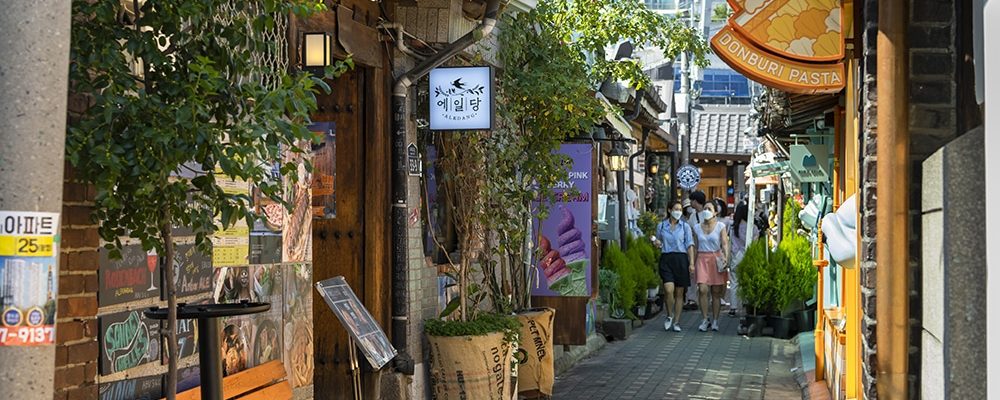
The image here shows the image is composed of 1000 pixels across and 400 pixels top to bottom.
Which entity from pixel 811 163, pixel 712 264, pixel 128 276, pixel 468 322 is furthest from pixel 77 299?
pixel 712 264

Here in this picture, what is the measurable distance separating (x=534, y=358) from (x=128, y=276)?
629 cm

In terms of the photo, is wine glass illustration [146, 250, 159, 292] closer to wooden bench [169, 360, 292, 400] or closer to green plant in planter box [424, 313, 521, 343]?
wooden bench [169, 360, 292, 400]

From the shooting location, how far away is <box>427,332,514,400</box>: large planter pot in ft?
33.9

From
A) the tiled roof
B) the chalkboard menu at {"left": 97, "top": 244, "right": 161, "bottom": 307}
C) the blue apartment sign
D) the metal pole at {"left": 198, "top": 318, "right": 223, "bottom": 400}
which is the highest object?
the tiled roof

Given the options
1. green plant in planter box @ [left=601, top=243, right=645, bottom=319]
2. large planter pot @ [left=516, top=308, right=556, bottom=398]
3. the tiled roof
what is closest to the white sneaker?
green plant in planter box @ [left=601, top=243, right=645, bottom=319]

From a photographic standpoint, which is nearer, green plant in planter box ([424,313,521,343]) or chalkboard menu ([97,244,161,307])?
chalkboard menu ([97,244,161,307])

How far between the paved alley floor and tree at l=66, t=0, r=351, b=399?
26.1 feet

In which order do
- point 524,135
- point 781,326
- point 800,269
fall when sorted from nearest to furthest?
point 524,135
point 800,269
point 781,326

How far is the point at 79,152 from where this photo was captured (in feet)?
14.8

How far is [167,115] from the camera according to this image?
4637mm

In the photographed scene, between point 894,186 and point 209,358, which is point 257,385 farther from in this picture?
point 894,186

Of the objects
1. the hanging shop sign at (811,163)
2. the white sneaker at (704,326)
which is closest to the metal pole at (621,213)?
the white sneaker at (704,326)

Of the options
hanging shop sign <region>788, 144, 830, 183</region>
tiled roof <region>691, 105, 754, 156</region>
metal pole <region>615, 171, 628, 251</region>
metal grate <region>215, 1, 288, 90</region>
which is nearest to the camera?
metal grate <region>215, 1, 288, 90</region>

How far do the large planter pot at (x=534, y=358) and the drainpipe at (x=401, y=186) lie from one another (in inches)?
69.7
